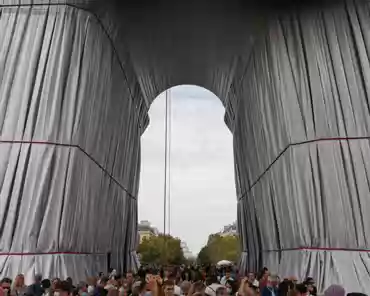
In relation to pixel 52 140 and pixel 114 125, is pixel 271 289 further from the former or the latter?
pixel 114 125

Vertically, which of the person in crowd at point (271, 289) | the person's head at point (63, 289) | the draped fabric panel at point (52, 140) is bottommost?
the person's head at point (63, 289)

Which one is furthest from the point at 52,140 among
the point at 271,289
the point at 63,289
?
the point at 63,289

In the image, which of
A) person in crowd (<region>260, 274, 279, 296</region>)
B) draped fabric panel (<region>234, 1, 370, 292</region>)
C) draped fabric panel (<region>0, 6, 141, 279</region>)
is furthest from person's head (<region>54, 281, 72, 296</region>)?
draped fabric panel (<region>234, 1, 370, 292</region>)

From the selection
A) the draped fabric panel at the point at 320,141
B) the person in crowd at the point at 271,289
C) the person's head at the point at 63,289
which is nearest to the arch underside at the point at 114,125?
the draped fabric panel at the point at 320,141

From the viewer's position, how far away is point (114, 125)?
20641 mm

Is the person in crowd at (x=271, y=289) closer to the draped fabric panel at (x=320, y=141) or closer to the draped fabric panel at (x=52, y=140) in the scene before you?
the draped fabric panel at (x=320, y=141)

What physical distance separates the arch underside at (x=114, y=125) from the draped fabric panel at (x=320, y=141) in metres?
0.03

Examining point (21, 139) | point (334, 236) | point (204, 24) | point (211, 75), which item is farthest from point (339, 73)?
point (211, 75)

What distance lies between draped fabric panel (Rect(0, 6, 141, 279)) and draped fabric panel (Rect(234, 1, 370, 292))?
6455 millimetres

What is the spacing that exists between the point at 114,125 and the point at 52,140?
681 cm

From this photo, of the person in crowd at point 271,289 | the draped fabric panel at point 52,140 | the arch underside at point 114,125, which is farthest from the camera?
the arch underside at point 114,125

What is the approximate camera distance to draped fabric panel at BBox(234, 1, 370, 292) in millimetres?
13359

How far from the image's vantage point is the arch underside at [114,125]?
43.6 feet

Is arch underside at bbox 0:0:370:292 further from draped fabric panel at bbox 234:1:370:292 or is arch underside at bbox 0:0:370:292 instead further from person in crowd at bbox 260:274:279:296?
person in crowd at bbox 260:274:279:296
